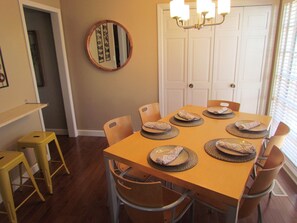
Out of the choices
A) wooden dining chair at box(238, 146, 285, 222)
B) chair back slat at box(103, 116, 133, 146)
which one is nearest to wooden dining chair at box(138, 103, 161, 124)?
chair back slat at box(103, 116, 133, 146)

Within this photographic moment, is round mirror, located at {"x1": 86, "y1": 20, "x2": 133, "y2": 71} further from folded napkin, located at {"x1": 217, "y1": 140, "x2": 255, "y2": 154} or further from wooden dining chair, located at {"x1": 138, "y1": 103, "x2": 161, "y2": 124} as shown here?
folded napkin, located at {"x1": 217, "y1": 140, "x2": 255, "y2": 154}

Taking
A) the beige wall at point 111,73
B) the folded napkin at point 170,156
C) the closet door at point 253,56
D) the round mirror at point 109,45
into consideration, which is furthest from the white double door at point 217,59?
the folded napkin at point 170,156

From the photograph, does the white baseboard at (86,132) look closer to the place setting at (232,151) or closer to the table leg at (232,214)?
the place setting at (232,151)

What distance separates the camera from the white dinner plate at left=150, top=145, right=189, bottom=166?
1427 mm

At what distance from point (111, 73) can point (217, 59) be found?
173cm

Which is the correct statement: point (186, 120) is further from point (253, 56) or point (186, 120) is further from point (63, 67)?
point (63, 67)

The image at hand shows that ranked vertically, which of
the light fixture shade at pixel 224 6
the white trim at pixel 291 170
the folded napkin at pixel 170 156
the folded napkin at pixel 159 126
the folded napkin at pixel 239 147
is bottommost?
the white trim at pixel 291 170

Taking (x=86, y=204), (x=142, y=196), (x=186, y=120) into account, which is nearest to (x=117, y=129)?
(x=186, y=120)

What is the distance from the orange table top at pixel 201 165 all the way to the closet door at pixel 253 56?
1303 mm

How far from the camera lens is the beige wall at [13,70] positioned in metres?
2.28

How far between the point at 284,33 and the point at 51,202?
3.58 m

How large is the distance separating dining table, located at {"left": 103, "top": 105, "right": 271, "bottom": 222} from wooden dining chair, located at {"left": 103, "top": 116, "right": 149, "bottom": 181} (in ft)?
0.82

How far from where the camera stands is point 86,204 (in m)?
2.20

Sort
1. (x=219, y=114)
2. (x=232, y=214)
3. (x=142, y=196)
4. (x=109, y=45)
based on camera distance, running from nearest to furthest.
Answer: (x=232, y=214) < (x=142, y=196) < (x=219, y=114) < (x=109, y=45)
